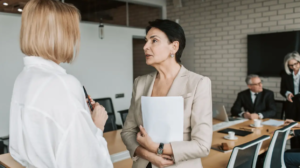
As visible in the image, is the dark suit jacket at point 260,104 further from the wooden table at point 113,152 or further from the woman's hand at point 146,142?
the woman's hand at point 146,142

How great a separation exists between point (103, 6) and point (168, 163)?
4.46m

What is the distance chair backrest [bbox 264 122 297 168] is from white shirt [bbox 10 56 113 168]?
1.68 metres

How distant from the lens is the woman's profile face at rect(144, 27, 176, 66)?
1.33 m

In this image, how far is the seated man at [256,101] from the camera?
3973 mm

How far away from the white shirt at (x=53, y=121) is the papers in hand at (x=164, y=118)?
1.18 feet

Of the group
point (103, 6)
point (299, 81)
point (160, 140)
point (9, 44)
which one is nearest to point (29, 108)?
point (160, 140)

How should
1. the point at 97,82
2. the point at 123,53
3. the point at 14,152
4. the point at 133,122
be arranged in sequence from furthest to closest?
the point at 123,53, the point at 97,82, the point at 133,122, the point at 14,152

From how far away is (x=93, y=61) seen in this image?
5008 mm

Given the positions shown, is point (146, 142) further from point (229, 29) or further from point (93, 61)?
point (229, 29)

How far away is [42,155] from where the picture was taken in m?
0.94

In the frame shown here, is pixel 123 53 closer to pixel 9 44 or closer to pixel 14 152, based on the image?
pixel 9 44

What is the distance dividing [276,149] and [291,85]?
2.19 metres

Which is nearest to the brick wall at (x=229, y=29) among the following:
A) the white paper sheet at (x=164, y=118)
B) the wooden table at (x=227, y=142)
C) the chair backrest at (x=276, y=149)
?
the wooden table at (x=227, y=142)

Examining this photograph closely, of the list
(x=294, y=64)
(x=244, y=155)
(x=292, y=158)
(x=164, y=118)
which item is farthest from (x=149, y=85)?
(x=294, y=64)
